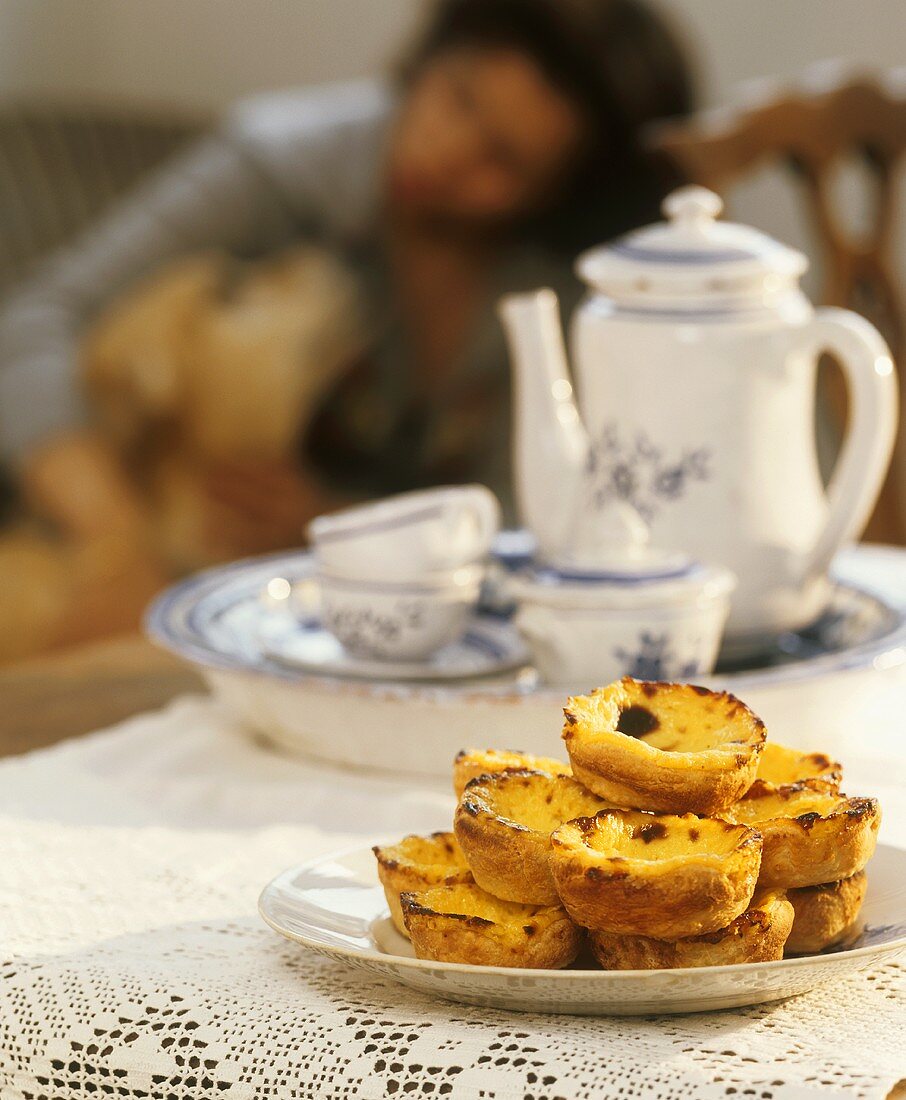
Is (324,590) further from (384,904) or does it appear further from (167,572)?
(167,572)

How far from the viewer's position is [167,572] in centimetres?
215

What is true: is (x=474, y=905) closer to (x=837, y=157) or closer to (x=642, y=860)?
(x=642, y=860)

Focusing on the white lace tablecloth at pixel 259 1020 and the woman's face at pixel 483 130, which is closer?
the white lace tablecloth at pixel 259 1020

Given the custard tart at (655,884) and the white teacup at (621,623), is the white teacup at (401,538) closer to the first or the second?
the white teacup at (621,623)

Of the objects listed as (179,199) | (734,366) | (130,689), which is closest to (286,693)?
(130,689)

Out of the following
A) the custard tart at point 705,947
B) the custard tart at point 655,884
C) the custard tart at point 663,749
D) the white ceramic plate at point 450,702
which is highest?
the custard tart at point 663,749

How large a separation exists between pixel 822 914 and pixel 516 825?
0.10 meters

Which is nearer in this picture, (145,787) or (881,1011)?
(881,1011)

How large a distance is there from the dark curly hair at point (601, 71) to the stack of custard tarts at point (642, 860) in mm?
Answer: 1883

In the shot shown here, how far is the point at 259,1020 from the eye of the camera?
0.48 m

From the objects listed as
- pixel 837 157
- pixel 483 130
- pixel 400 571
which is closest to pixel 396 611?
pixel 400 571

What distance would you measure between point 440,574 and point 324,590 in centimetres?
6

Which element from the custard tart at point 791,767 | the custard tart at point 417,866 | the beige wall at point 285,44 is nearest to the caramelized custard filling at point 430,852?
the custard tart at point 417,866

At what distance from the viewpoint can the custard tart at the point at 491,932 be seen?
451 millimetres
